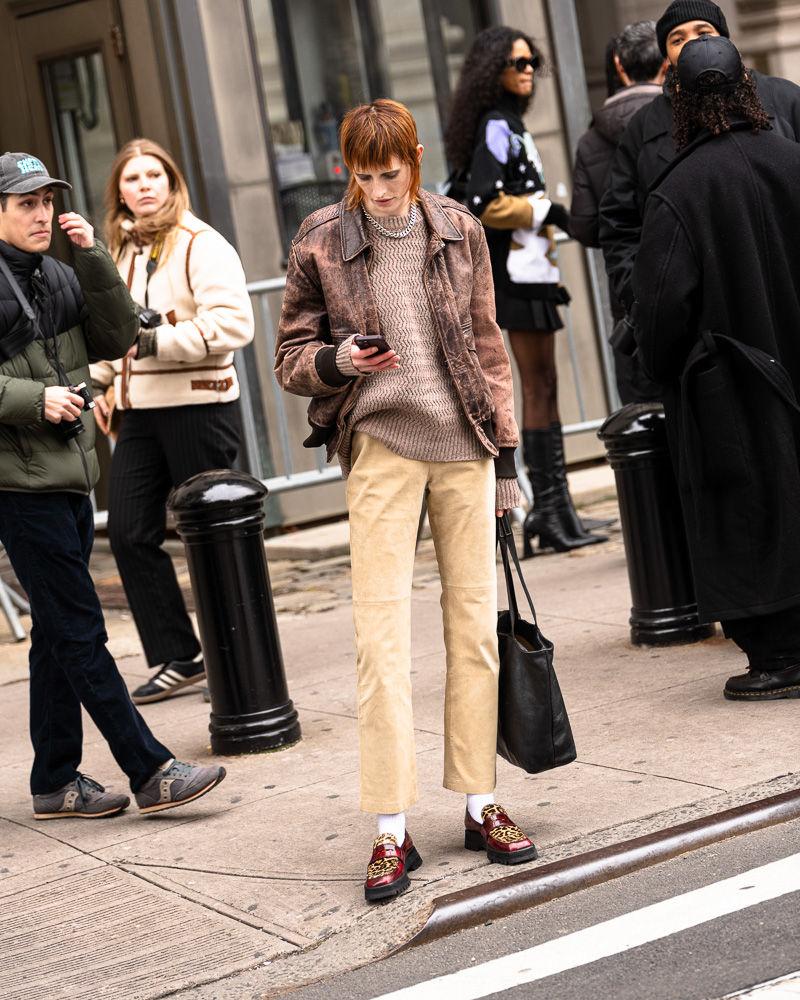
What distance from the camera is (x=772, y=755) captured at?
439 cm

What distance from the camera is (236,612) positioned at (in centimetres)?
532

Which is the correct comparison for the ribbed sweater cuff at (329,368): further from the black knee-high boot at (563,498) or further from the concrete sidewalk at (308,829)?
the black knee-high boot at (563,498)

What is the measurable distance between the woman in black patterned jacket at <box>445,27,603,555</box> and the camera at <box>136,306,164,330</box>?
2446mm

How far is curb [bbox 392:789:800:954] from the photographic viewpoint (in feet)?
11.8

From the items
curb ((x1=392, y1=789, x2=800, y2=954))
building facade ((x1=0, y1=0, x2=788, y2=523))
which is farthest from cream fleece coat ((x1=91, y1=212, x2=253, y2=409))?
building facade ((x1=0, y1=0, x2=788, y2=523))

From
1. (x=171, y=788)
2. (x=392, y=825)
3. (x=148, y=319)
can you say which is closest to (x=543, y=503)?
(x=148, y=319)

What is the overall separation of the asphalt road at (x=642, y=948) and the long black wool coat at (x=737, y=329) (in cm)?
133

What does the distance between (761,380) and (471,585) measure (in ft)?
4.90

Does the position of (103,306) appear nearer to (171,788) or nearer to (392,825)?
(171,788)

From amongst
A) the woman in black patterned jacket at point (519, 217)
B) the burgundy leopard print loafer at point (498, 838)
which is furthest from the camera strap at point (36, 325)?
the woman in black patterned jacket at point (519, 217)

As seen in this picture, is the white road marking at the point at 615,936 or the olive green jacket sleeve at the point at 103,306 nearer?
the white road marking at the point at 615,936

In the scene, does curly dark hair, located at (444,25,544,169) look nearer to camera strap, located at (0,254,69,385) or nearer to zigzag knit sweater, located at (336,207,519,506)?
camera strap, located at (0,254,69,385)

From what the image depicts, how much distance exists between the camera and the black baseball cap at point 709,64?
16.0 ft

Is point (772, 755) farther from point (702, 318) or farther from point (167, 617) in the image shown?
point (167, 617)
